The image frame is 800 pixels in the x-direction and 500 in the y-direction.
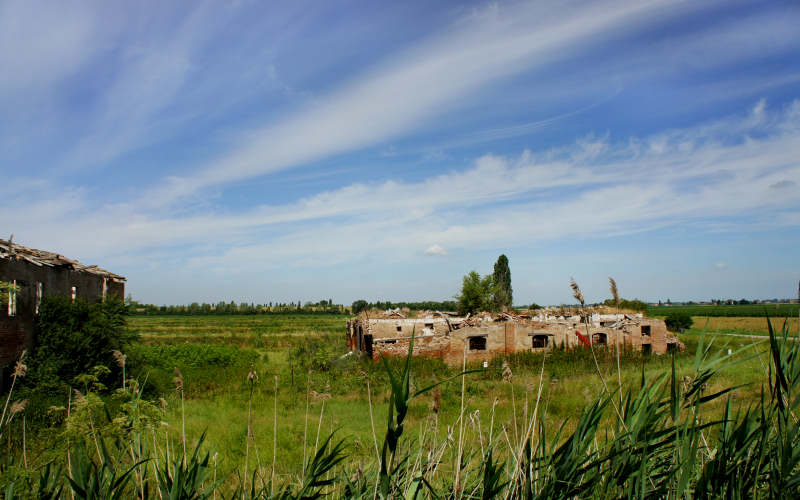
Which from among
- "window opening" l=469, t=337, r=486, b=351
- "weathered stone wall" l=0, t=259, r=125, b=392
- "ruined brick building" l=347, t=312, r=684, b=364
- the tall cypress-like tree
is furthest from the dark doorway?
the tall cypress-like tree

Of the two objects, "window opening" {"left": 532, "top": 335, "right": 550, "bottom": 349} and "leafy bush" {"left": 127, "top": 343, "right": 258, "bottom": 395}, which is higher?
"window opening" {"left": 532, "top": 335, "right": 550, "bottom": 349}

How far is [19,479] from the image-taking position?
3.12 meters

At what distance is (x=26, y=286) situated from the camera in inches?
483

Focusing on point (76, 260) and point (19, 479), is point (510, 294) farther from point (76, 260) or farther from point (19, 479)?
point (19, 479)

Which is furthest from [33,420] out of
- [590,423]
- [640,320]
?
[640,320]

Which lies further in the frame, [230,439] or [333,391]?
[333,391]

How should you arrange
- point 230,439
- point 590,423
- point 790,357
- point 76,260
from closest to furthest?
point 590,423
point 790,357
point 230,439
point 76,260

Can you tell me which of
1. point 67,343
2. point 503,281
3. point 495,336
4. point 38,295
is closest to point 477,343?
point 495,336

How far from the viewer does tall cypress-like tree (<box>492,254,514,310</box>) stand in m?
46.5

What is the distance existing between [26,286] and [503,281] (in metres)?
43.0

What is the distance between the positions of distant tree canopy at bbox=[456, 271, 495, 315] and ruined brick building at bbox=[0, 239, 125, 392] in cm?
3219

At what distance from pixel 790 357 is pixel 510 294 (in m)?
47.6

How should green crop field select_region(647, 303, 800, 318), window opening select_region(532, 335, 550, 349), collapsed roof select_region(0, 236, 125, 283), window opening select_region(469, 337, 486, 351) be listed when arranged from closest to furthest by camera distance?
green crop field select_region(647, 303, 800, 318) < collapsed roof select_region(0, 236, 125, 283) < window opening select_region(469, 337, 486, 351) < window opening select_region(532, 335, 550, 349)

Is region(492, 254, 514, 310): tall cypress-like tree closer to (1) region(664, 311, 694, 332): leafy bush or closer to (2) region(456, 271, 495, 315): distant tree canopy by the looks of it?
(2) region(456, 271, 495, 315): distant tree canopy
